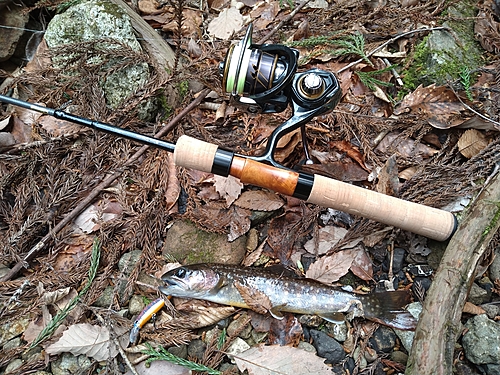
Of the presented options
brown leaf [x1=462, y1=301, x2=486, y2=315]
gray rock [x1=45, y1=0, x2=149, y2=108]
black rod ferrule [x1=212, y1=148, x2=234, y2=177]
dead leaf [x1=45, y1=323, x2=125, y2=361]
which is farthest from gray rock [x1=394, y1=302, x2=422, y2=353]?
gray rock [x1=45, y1=0, x2=149, y2=108]

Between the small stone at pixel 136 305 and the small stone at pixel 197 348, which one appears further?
the small stone at pixel 136 305

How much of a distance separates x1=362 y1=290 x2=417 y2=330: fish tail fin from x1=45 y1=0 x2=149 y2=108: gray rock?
2.35 m

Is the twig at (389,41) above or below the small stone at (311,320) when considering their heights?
above

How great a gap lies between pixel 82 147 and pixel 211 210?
3.77 ft

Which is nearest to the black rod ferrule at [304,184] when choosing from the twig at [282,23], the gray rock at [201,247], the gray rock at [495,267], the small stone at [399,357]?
the gray rock at [201,247]

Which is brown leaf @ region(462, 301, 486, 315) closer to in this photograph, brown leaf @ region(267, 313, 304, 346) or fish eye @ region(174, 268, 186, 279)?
brown leaf @ region(267, 313, 304, 346)

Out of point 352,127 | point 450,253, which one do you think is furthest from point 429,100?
point 450,253

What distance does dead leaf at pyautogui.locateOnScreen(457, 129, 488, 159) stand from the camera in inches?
111

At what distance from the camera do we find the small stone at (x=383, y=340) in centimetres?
248

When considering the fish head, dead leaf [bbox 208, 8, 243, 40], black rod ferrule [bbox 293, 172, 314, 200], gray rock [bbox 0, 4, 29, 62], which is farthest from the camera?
dead leaf [bbox 208, 8, 243, 40]

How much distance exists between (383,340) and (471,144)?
1487 millimetres

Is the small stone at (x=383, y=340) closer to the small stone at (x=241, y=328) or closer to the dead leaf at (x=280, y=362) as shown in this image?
the dead leaf at (x=280, y=362)

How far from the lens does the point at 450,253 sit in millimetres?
2314

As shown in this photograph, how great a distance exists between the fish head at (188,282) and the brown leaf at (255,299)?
0.59 ft
